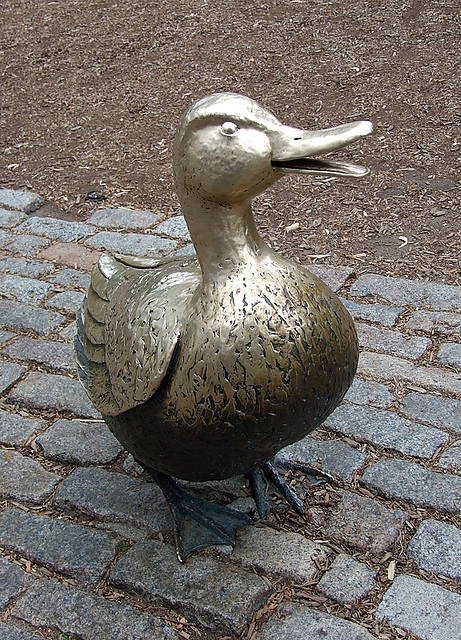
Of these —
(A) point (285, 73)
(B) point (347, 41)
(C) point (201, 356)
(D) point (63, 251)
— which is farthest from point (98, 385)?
(B) point (347, 41)

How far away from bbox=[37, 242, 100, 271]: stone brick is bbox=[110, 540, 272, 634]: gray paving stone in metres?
2.15

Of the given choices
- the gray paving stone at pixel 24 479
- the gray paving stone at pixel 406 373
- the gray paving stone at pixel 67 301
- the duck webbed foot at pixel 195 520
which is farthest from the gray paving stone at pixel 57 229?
the duck webbed foot at pixel 195 520

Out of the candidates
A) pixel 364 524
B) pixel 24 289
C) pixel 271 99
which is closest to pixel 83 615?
pixel 364 524

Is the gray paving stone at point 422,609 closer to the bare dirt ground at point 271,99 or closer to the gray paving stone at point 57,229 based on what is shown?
the bare dirt ground at point 271,99

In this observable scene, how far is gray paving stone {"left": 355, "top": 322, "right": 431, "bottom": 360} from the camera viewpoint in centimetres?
→ 334

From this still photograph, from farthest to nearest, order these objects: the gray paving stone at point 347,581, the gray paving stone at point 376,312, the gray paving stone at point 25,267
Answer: the gray paving stone at point 25,267 < the gray paving stone at point 376,312 < the gray paving stone at point 347,581

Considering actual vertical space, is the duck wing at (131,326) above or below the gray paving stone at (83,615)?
above

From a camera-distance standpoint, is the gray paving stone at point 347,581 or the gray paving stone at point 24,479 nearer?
the gray paving stone at point 347,581

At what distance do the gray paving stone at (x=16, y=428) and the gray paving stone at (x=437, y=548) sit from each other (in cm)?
155

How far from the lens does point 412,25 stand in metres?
7.14

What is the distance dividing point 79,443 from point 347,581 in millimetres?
1207

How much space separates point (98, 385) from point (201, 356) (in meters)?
0.58

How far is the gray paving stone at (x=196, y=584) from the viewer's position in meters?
2.22

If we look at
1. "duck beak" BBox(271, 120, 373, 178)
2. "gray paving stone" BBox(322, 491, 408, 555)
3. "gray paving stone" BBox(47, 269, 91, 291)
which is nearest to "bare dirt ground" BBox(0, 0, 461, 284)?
"gray paving stone" BBox(47, 269, 91, 291)
